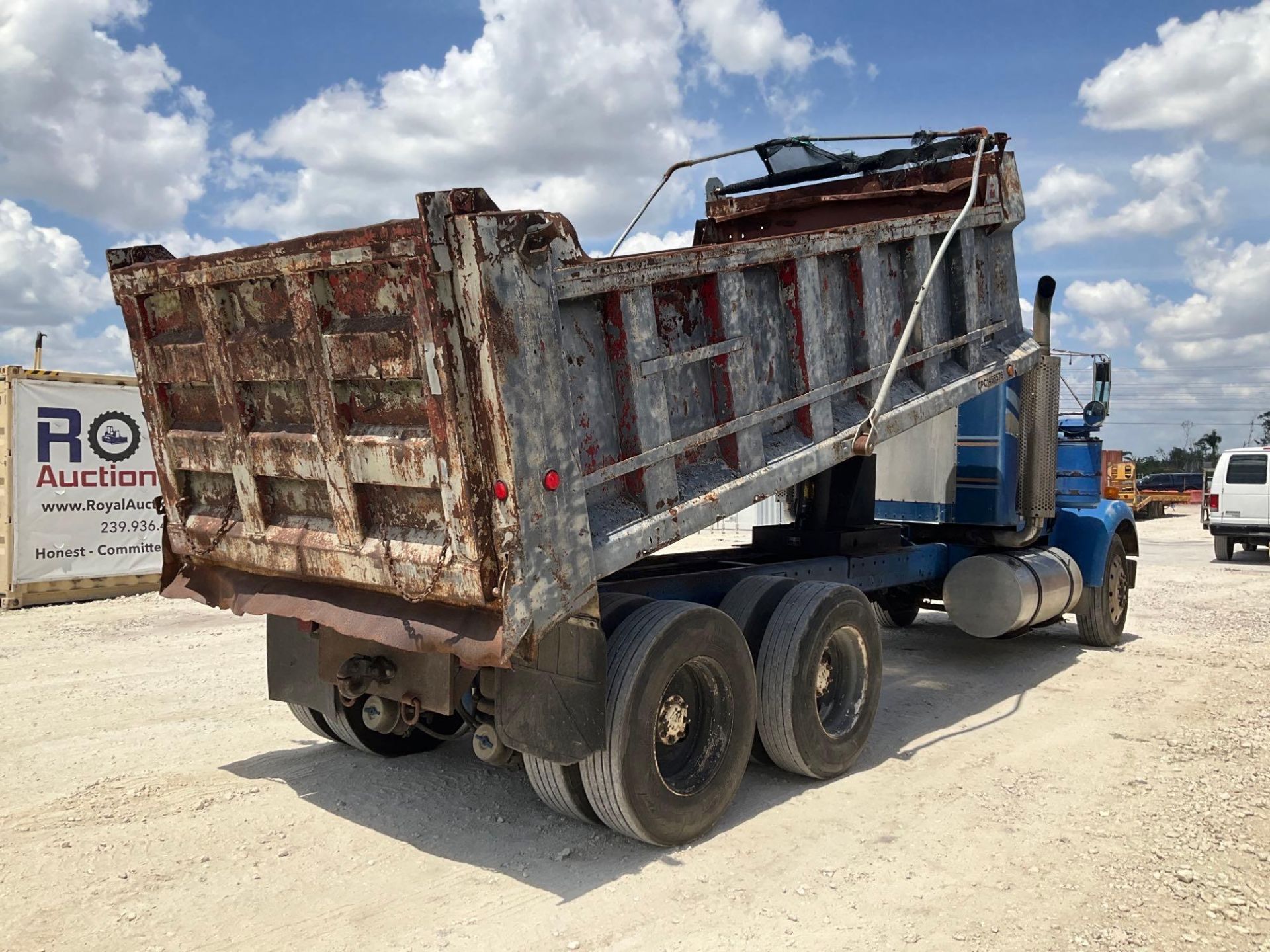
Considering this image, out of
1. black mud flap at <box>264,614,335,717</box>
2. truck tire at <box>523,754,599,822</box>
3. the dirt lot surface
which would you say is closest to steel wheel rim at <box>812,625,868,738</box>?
the dirt lot surface

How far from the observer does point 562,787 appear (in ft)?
14.6

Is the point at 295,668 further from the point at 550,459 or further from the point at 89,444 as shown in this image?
the point at 89,444

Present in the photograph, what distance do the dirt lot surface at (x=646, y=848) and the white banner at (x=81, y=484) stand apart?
5650 mm

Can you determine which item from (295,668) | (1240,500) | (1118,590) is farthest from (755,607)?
(1240,500)

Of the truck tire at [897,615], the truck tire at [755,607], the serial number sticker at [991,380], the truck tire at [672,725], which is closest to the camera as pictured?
the truck tire at [672,725]

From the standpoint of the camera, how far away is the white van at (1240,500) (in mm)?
18172

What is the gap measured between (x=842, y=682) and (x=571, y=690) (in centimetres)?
219

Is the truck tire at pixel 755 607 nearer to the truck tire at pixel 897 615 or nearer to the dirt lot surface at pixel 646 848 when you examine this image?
the dirt lot surface at pixel 646 848

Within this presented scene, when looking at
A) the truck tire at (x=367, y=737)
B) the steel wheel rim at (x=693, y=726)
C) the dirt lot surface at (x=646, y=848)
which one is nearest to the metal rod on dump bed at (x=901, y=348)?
the steel wheel rim at (x=693, y=726)

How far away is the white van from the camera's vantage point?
18172 millimetres

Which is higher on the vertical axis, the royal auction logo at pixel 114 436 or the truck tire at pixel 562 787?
the royal auction logo at pixel 114 436

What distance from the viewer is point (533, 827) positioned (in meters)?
4.75

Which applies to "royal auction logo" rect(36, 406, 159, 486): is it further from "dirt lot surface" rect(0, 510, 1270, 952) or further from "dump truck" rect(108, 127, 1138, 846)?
"dump truck" rect(108, 127, 1138, 846)

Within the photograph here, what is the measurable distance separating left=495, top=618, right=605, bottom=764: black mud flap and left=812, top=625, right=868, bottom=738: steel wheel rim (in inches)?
71.6
